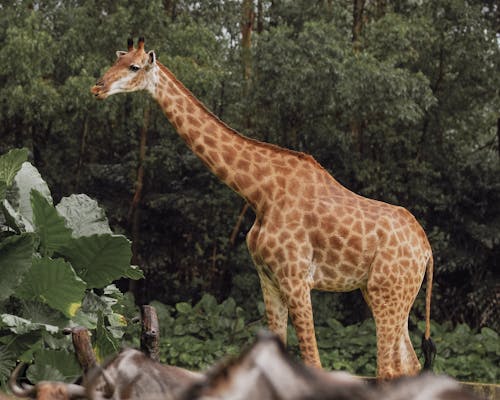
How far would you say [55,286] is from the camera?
7.75 feet

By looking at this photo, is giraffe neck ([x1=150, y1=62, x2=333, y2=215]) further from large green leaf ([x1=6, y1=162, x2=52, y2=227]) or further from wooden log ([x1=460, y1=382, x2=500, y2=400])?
wooden log ([x1=460, y1=382, x2=500, y2=400])

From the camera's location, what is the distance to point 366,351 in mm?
7387

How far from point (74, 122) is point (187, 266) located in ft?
6.60

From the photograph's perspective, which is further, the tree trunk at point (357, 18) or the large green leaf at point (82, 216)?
the tree trunk at point (357, 18)

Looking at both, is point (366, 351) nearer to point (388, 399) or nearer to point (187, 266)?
point (187, 266)

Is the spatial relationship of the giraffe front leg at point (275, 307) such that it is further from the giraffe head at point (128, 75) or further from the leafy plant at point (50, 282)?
the giraffe head at point (128, 75)

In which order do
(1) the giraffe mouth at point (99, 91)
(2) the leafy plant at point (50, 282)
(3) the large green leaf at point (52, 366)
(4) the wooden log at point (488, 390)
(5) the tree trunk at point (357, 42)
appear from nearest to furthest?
(3) the large green leaf at point (52, 366)
(2) the leafy plant at point (50, 282)
(1) the giraffe mouth at point (99, 91)
(4) the wooden log at point (488, 390)
(5) the tree trunk at point (357, 42)

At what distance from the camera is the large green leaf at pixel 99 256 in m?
2.47

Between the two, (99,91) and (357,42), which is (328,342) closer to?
(357,42)

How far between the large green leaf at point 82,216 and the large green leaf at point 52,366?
0.64 metres

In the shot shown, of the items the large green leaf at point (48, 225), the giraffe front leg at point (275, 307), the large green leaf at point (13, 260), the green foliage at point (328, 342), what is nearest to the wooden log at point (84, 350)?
the large green leaf at point (13, 260)

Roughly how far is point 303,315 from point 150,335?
2.57 meters

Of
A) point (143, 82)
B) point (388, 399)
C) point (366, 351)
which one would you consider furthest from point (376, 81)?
point (388, 399)

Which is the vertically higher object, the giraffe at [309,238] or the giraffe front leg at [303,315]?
the giraffe at [309,238]
